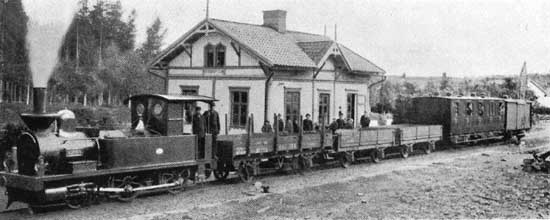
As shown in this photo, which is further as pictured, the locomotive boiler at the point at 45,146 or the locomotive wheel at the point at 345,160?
the locomotive wheel at the point at 345,160

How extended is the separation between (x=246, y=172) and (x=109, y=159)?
4.13m

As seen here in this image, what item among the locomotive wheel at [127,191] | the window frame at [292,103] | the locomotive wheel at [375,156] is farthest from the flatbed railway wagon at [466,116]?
the locomotive wheel at [127,191]

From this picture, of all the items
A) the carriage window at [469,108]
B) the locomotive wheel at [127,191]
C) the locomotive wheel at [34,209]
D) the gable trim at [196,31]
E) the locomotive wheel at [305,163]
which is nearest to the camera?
the locomotive wheel at [34,209]

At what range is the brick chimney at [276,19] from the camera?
24.4m

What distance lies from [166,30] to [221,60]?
1171 inches

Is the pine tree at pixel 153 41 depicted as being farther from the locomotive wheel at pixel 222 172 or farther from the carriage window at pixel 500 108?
the locomotive wheel at pixel 222 172

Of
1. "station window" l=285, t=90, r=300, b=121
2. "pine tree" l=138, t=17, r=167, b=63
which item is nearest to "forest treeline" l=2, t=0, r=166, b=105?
"pine tree" l=138, t=17, r=167, b=63

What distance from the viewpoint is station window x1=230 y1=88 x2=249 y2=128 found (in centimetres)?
2042

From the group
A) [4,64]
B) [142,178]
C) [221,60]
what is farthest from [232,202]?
[4,64]

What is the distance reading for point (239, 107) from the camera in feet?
67.5

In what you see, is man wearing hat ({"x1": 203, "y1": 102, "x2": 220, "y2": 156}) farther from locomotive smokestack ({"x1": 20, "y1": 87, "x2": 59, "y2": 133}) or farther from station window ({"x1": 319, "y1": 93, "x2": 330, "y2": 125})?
station window ({"x1": 319, "y1": 93, "x2": 330, "y2": 125})

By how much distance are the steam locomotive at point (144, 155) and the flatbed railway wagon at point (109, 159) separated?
2 centimetres

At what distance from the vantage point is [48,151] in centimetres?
946

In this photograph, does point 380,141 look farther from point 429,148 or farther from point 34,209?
point 34,209
